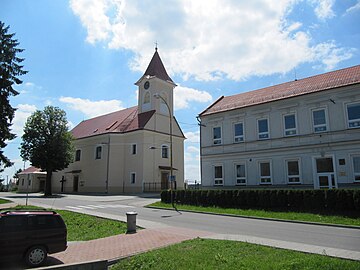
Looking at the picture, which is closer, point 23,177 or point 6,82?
point 6,82

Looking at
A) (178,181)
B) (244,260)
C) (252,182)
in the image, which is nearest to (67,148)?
(178,181)

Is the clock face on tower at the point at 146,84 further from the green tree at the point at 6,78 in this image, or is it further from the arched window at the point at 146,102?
the green tree at the point at 6,78

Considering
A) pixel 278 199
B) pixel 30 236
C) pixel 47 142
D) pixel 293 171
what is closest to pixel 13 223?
pixel 30 236

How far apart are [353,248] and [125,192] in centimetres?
3760

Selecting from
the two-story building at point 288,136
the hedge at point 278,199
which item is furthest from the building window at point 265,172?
the hedge at point 278,199

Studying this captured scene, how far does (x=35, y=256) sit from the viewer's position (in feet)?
27.4

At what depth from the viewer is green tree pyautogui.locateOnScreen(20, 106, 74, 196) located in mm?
43031

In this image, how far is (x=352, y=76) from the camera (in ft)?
71.2

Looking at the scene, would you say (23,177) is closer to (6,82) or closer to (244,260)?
(6,82)

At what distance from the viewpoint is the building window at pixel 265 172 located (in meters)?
24.5

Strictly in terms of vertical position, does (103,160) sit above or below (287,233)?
above

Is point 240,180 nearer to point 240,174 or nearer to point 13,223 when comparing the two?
point 240,174

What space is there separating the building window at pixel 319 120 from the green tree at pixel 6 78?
25.9 metres

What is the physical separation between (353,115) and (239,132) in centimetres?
894
